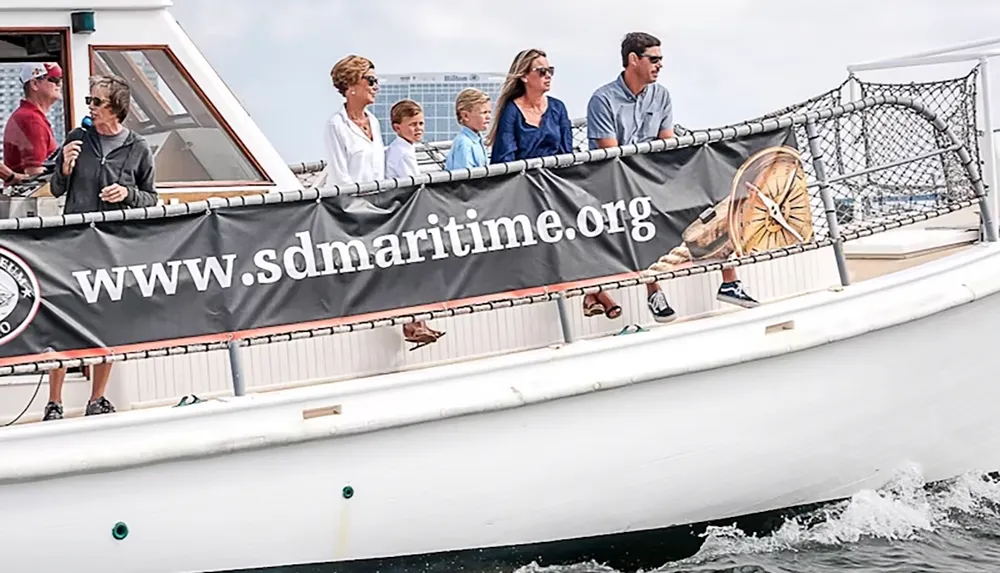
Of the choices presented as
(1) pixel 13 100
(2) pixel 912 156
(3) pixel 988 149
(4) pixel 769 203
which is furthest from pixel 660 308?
(1) pixel 13 100

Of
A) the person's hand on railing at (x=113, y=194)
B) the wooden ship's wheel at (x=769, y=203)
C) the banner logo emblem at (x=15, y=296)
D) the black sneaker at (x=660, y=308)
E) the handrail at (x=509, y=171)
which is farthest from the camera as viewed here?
the black sneaker at (x=660, y=308)

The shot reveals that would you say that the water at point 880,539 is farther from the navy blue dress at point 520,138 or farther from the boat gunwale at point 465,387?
the navy blue dress at point 520,138

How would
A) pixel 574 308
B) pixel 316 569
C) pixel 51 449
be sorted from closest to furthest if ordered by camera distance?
pixel 51 449 < pixel 316 569 < pixel 574 308

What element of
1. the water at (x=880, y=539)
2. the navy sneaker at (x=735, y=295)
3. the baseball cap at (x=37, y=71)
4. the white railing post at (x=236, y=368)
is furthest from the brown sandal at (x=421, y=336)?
the baseball cap at (x=37, y=71)

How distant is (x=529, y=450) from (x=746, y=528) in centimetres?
118

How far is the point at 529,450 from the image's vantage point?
18.5 feet

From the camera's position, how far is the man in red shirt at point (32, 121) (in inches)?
246

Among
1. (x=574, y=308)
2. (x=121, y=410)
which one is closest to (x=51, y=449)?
(x=121, y=410)

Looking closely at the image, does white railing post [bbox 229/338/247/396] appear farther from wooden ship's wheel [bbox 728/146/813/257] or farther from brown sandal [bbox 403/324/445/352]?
wooden ship's wheel [bbox 728/146/813/257]

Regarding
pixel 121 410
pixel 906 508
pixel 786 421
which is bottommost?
pixel 906 508

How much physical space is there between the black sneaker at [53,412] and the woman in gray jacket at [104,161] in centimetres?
23

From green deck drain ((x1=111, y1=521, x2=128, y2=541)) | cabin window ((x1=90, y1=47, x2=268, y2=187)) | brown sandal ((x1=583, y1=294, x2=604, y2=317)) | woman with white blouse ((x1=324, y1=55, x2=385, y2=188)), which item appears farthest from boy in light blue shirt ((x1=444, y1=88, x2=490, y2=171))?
green deck drain ((x1=111, y1=521, x2=128, y2=541))

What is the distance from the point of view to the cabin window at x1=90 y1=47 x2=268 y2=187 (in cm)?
643

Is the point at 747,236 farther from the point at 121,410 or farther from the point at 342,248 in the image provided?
the point at 121,410
